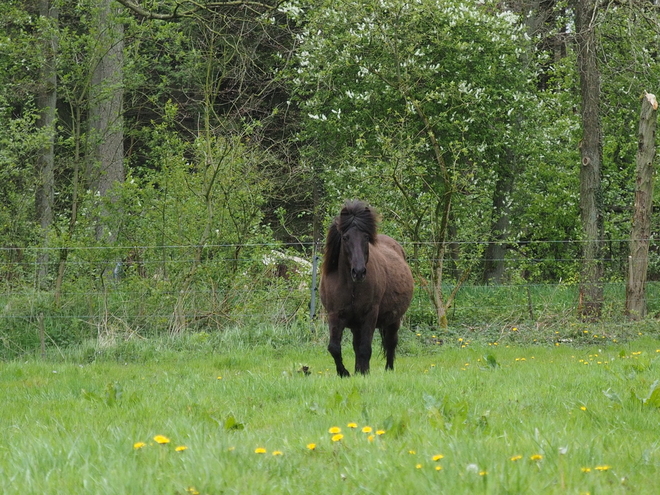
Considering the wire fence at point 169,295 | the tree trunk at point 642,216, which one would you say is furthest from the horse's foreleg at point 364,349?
the tree trunk at point 642,216

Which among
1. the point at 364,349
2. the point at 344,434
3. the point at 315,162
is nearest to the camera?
the point at 344,434

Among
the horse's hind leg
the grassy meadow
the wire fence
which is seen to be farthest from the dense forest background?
the grassy meadow

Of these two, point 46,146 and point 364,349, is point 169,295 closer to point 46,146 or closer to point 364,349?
point 46,146

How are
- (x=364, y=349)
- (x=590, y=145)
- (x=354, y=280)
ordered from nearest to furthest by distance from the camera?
(x=354, y=280)
(x=364, y=349)
(x=590, y=145)

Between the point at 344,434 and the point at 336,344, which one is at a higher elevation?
the point at 344,434

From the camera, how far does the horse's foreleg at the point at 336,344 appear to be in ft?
30.2

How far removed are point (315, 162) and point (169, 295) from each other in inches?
336

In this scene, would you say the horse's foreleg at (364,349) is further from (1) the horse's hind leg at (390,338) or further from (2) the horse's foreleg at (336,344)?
(1) the horse's hind leg at (390,338)

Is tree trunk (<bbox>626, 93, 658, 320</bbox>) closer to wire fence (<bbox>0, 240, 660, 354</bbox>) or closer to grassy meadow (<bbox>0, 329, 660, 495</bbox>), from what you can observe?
wire fence (<bbox>0, 240, 660, 354</bbox>)

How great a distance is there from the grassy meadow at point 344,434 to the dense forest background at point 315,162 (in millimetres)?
4567

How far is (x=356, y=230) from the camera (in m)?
9.12

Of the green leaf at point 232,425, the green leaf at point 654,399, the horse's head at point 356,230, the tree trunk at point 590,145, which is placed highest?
the tree trunk at point 590,145

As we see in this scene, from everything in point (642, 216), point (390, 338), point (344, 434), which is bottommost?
point (390, 338)

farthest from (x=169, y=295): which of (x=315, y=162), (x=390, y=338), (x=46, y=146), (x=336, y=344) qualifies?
(x=315, y=162)
